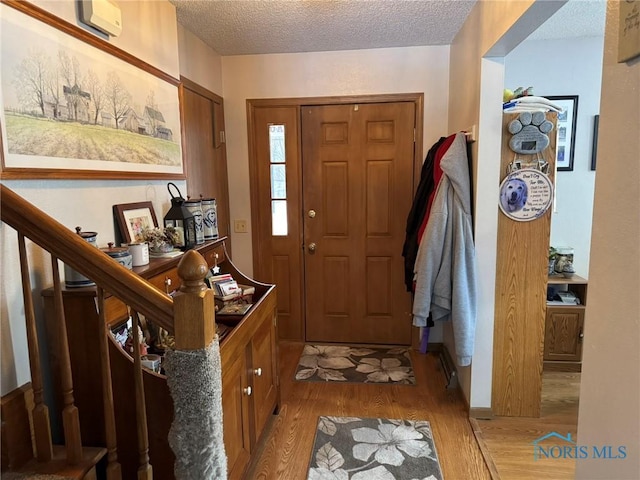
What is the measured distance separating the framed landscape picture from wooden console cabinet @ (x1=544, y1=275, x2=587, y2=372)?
281cm

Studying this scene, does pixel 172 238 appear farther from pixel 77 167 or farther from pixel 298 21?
pixel 298 21

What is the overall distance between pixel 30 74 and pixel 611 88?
172cm

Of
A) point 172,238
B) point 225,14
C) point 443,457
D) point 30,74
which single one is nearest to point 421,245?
point 443,457

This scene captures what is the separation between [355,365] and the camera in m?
3.18

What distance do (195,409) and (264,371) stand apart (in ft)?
3.74

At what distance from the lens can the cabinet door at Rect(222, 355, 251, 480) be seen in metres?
1.61

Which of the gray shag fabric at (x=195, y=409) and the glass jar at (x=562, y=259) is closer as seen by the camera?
the gray shag fabric at (x=195, y=409)

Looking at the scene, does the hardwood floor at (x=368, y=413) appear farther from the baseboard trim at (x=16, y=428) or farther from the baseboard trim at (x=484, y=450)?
the baseboard trim at (x=16, y=428)

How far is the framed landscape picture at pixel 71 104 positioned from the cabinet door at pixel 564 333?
9.26 ft

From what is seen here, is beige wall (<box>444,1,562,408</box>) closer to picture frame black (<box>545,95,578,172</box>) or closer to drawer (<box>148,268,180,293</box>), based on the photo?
picture frame black (<box>545,95,578,172</box>)

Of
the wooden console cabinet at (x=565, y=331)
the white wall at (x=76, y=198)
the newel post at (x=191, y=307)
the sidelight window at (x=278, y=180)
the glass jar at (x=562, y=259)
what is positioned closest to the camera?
the newel post at (x=191, y=307)

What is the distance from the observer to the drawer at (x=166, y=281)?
5.37 feet

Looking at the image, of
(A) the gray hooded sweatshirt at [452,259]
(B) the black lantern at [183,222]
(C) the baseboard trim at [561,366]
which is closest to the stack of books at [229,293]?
(B) the black lantern at [183,222]

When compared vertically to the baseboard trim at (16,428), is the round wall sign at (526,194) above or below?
above
